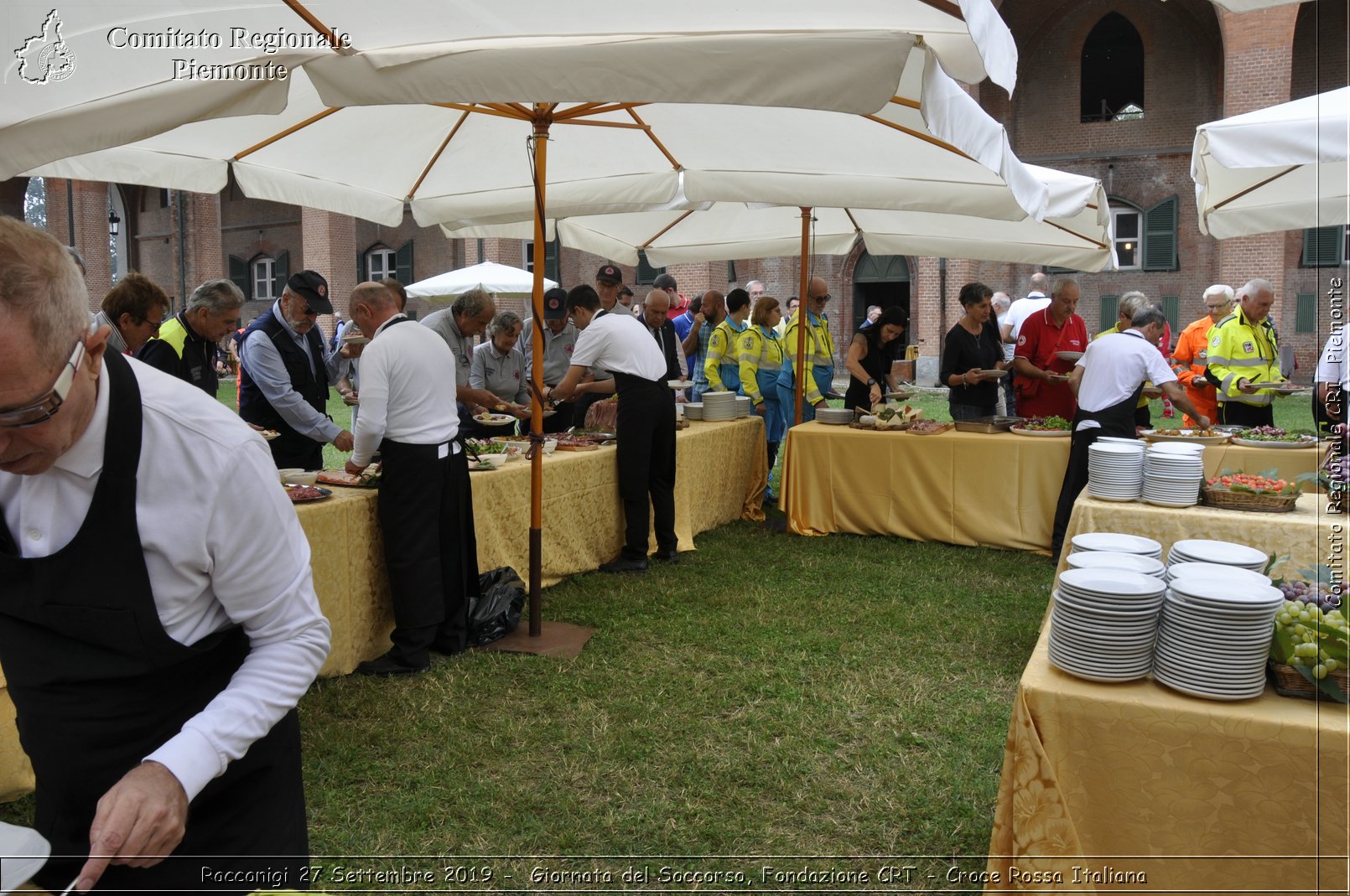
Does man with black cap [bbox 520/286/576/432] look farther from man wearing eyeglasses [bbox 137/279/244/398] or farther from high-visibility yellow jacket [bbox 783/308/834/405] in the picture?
man wearing eyeglasses [bbox 137/279/244/398]

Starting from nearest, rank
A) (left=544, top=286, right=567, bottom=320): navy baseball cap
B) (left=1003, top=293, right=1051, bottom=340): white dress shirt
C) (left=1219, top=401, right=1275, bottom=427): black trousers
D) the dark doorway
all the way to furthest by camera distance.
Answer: (left=544, top=286, right=567, bottom=320): navy baseball cap
(left=1219, top=401, right=1275, bottom=427): black trousers
(left=1003, top=293, right=1051, bottom=340): white dress shirt
the dark doorway

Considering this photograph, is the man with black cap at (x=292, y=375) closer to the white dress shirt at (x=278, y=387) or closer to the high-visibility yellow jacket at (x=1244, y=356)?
the white dress shirt at (x=278, y=387)

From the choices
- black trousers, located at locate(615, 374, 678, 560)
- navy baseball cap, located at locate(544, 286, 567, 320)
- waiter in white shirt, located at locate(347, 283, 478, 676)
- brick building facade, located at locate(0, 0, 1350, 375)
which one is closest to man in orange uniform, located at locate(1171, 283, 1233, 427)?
black trousers, located at locate(615, 374, 678, 560)

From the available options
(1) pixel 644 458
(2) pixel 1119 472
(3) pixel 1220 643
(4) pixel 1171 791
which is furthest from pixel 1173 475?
(1) pixel 644 458

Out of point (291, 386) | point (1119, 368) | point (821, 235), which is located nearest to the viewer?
point (291, 386)

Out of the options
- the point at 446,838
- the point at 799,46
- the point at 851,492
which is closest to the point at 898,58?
the point at 799,46

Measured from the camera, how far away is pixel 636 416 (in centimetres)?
619

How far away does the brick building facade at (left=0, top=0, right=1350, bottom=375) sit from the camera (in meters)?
19.1

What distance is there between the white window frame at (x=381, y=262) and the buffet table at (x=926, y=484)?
2243 cm

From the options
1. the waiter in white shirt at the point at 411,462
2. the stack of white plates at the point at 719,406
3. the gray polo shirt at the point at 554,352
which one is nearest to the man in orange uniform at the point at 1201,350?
the stack of white plates at the point at 719,406

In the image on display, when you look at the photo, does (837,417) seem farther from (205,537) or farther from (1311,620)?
(205,537)

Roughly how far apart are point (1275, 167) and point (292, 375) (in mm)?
5162

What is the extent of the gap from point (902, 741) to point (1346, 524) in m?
1.99

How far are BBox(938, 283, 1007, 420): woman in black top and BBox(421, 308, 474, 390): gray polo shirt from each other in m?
3.64
